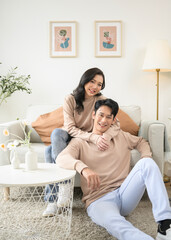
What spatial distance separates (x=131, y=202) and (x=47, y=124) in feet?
4.62

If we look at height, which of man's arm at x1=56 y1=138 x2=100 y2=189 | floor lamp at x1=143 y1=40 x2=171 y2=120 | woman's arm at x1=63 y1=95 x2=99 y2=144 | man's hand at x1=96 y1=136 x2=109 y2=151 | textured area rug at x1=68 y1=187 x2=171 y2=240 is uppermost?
floor lamp at x1=143 y1=40 x2=171 y2=120

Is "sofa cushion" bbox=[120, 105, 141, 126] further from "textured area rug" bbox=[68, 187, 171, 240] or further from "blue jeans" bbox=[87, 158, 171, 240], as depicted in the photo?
"blue jeans" bbox=[87, 158, 171, 240]

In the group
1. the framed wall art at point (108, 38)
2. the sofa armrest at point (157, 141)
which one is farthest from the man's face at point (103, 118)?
the framed wall art at point (108, 38)

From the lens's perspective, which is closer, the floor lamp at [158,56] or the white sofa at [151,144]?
the white sofa at [151,144]

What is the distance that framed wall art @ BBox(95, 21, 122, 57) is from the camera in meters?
3.49

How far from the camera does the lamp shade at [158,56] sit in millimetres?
3139

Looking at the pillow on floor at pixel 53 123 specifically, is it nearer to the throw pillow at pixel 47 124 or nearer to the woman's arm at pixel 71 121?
the throw pillow at pixel 47 124

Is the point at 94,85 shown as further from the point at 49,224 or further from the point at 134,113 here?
the point at 49,224

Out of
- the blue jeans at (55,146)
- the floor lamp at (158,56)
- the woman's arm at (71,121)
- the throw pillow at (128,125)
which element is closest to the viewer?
the blue jeans at (55,146)

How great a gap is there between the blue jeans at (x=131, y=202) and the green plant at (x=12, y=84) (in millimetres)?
2071

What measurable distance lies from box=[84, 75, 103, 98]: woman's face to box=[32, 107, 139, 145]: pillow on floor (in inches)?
18.1

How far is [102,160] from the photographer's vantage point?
1.82 m

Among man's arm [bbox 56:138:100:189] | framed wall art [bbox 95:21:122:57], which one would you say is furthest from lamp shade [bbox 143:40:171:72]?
man's arm [bbox 56:138:100:189]

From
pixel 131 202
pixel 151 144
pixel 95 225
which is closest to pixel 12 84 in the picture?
pixel 151 144
